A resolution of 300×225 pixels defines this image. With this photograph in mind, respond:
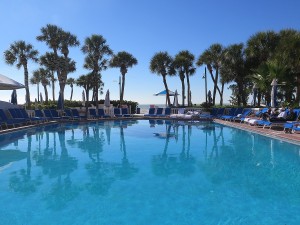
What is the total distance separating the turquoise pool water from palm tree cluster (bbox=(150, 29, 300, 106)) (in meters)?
12.6

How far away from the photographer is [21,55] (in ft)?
91.2

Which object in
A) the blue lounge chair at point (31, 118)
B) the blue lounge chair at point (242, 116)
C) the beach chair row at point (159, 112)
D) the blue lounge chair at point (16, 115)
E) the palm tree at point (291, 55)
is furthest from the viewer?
the beach chair row at point (159, 112)

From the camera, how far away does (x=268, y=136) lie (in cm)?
1223

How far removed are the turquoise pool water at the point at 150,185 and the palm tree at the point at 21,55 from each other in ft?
66.6

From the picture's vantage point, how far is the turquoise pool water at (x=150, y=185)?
4184 millimetres

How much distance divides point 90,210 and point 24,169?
3441 mm

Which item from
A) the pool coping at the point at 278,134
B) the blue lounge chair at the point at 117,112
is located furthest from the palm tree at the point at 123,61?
the pool coping at the point at 278,134

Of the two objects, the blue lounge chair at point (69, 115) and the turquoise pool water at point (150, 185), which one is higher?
the blue lounge chair at point (69, 115)

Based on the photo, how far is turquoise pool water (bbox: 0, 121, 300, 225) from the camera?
418 cm

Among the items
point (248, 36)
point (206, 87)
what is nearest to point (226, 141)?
point (248, 36)

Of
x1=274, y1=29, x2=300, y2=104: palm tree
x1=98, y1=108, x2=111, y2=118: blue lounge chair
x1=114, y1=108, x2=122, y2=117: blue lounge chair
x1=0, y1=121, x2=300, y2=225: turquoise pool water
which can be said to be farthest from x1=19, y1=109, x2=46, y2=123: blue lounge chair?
x1=274, y1=29, x2=300, y2=104: palm tree

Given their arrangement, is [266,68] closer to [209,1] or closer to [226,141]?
[209,1]

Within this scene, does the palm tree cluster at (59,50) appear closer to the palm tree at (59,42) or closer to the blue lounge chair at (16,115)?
the palm tree at (59,42)

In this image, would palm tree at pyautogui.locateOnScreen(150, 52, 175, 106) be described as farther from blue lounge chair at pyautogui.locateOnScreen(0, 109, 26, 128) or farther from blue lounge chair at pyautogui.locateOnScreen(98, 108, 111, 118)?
blue lounge chair at pyautogui.locateOnScreen(0, 109, 26, 128)
